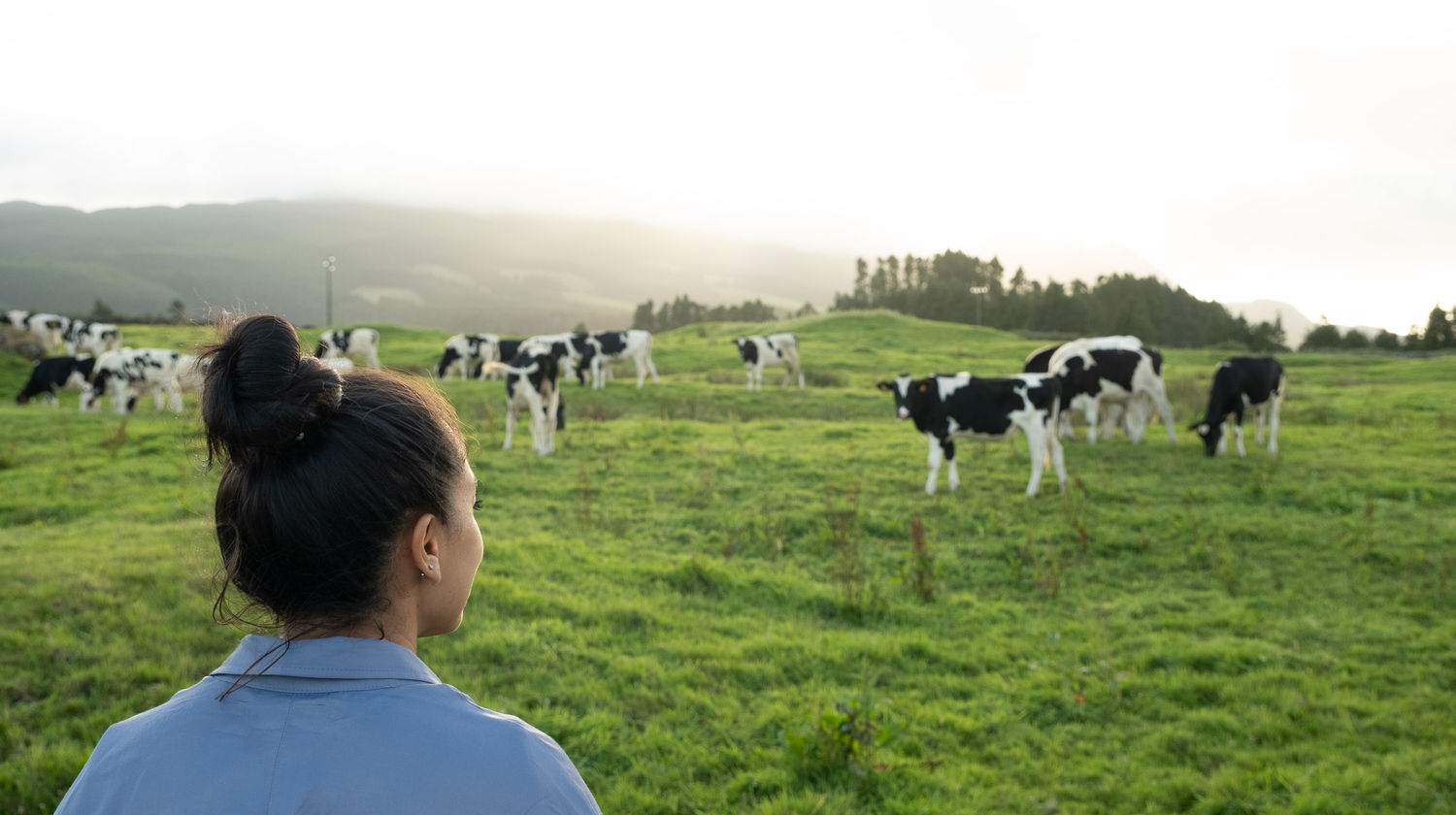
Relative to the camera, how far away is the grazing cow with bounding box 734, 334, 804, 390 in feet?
84.6

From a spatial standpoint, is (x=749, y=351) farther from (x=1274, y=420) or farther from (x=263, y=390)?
(x=263, y=390)

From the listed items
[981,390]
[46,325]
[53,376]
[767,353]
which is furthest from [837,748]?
[46,325]

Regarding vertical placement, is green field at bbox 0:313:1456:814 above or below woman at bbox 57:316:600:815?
below

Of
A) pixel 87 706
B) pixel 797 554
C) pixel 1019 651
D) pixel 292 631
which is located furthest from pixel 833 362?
pixel 292 631

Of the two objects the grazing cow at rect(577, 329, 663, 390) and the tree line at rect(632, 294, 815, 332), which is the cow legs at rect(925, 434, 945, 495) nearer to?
the grazing cow at rect(577, 329, 663, 390)

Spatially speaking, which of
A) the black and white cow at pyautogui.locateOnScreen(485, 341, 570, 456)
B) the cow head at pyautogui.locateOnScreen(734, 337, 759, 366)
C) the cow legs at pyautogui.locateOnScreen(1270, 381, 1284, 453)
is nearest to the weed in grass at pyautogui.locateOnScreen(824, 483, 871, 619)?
the black and white cow at pyautogui.locateOnScreen(485, 341, 570, 456)

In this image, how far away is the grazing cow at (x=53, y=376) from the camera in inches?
838

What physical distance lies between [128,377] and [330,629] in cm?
2360

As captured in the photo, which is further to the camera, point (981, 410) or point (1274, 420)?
point (1274, 420)

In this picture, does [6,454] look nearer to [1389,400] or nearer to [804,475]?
[804,475]

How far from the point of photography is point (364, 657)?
54.1 inches

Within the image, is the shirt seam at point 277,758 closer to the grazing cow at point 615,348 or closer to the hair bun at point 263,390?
the hair bun at point 263,390

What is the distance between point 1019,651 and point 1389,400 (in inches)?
837

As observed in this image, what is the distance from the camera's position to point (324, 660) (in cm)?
135
